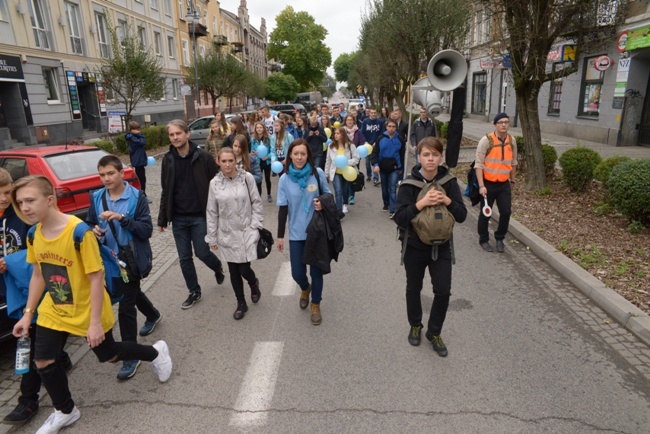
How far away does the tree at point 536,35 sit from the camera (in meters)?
8.08

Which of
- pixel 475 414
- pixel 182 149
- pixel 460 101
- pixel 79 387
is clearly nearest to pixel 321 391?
pixel 475 414

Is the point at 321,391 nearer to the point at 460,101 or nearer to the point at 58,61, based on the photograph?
the point at 460,101

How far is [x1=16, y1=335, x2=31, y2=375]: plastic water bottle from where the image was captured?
9.42 feet

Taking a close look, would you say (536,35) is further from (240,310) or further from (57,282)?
(57,282)

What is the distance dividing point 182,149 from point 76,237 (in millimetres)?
1943

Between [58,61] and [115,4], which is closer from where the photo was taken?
[58,61]

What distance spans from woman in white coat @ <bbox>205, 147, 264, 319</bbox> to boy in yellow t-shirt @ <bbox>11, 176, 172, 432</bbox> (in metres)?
1.50

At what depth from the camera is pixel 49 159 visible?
6.35m

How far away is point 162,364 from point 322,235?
5.70 ft

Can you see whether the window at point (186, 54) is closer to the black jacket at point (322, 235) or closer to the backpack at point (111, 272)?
the black jacket at point (322, 235)

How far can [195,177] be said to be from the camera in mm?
4461

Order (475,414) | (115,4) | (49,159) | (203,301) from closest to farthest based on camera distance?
(475,414), (203,301), (49,159), (115,4)

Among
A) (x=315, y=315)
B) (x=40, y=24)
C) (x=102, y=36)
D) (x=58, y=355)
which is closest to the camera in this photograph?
(x=58, y=355)

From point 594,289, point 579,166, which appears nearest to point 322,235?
point 594,289
